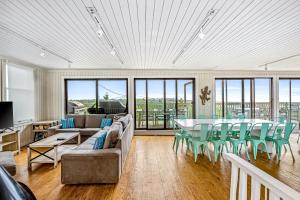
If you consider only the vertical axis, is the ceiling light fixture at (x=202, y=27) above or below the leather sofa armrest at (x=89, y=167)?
above

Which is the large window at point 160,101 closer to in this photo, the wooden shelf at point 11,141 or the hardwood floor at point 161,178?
the hardwood floor at point 161,178

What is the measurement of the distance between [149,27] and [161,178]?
2.59m

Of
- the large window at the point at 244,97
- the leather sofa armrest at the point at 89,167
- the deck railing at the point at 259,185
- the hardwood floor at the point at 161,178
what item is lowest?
the hardwood floor at the point at 161,178

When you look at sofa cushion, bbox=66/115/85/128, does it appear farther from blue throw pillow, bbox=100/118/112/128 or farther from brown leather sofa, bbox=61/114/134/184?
brown leather sofa, bbox=61/114/134/184

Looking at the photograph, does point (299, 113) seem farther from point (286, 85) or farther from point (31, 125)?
point (31, 125)

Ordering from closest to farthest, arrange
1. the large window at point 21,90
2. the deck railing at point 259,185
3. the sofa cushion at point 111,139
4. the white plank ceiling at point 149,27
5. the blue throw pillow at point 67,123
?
the deck railing at point 259,185, the white plank ceiling at point 149,27, the sofa cushion at point 111,139, the large window at point 21,90, the blue throw pillow at point 67,123

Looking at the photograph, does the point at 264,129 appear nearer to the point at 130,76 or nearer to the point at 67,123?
the point at 130,76

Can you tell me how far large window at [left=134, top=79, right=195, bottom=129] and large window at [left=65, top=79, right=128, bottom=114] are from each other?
639 mm

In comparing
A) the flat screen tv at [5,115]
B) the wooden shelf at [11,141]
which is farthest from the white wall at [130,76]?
the flat screen tv at [5,115]

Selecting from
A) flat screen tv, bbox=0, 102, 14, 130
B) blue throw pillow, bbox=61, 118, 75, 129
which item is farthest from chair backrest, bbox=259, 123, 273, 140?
flat screen tv, bbox=0, 102, 14, 130

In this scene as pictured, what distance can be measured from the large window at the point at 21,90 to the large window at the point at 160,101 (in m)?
3.68

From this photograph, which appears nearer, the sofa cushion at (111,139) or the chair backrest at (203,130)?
the sofa cushion at (111,139)

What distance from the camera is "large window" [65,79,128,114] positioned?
7.87 metres

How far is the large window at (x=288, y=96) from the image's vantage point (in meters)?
8.26
